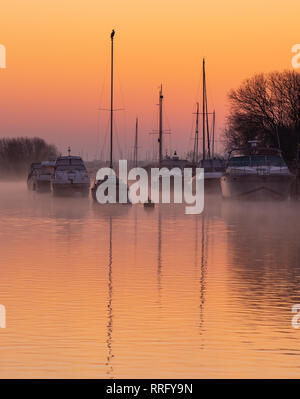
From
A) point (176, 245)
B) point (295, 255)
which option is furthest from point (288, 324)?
point (176, 245)

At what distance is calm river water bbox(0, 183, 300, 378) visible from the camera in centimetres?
1035

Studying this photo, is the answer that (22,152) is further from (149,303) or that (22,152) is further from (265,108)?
(149,303)

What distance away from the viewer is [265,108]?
89.7m

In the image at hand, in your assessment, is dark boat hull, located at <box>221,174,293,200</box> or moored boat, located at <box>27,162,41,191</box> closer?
dark boat hull, located at <box>221,174,293,200</box>

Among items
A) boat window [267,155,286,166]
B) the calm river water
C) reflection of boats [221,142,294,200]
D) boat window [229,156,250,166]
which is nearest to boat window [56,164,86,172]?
boat window [229,156,250,166]

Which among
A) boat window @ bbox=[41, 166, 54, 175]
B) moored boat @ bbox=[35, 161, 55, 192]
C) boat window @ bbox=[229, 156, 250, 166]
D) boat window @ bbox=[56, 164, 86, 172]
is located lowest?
moored boat @ bbox=[35, 161, 55, 192]

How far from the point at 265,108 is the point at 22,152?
100307mm

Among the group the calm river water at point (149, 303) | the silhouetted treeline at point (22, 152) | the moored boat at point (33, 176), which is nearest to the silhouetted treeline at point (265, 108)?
the moored boat at point (33, 176)

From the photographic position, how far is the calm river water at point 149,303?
408 inches

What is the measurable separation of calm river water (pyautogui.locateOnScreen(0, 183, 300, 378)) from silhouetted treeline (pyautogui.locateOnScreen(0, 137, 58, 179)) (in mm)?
145095

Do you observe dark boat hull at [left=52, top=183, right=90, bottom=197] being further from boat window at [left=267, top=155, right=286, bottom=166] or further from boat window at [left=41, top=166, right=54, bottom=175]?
boat window at [left=41, top=166, right=54, bottom=175]

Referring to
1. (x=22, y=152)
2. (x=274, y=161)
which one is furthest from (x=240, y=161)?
(x=22, y=152)
